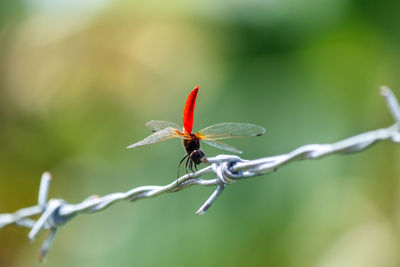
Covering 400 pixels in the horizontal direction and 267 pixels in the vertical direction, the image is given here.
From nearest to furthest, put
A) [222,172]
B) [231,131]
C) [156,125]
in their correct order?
1. [222,172]
2. [231,131]
3. [156,125]

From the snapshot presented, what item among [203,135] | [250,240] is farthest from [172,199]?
[203,135]

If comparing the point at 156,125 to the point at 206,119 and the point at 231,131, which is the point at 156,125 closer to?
the point at 231,131

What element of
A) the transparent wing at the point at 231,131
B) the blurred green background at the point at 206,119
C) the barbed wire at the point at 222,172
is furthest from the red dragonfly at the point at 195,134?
the blurred green background at the point at 206,119

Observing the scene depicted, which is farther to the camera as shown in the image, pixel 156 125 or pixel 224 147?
pixel 156 125

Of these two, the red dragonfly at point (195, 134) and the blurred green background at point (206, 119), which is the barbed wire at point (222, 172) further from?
the blurred green background at point (206, 119)

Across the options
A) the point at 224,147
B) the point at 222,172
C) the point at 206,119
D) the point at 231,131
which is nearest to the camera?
the point at 222,172

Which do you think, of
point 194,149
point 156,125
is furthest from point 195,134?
point 156,125

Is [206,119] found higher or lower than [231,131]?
higher

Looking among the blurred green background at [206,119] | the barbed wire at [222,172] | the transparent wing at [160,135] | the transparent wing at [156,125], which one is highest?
the blurred green background at [206,119]
